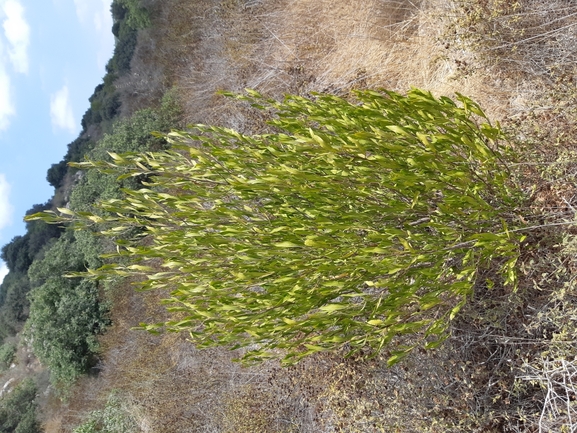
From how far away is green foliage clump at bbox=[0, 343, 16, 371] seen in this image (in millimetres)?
12336

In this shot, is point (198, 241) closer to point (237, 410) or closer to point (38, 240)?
point (237, 410)

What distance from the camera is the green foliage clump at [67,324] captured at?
340 inches

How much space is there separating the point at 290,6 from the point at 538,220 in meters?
5.03

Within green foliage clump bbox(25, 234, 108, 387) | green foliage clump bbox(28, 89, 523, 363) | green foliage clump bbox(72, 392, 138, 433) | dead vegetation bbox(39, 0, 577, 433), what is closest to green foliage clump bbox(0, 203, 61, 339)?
green foliage clump bbox(25, 234, 108, 387)

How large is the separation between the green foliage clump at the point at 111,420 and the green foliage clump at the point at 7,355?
5.65 meters

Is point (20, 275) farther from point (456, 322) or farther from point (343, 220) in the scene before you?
point (343, 220)

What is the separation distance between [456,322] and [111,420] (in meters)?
5.80

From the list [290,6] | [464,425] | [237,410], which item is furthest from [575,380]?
[290,6]

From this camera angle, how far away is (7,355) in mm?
12320

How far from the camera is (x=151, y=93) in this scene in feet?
32.8

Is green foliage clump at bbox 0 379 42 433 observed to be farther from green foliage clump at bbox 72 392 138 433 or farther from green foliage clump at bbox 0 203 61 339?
green foliage clump at bbox 72 392 138 433

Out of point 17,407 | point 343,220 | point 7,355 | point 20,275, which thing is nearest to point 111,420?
point 17,407

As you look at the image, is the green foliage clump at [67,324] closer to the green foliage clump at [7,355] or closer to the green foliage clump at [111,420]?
the green foliage clump at [111,420]

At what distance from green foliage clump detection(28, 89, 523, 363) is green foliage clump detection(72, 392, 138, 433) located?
4.98 meters
